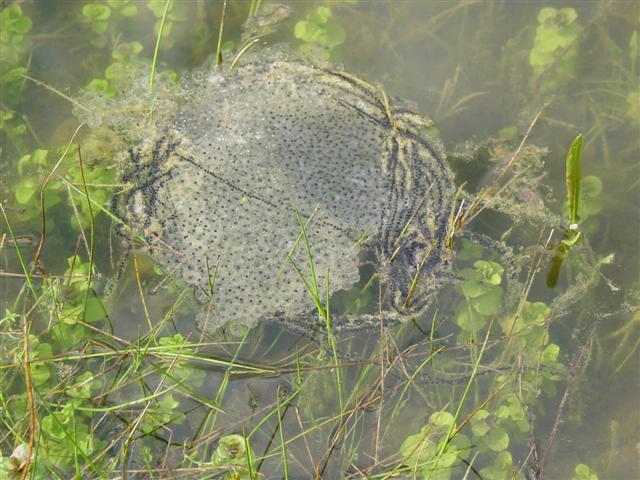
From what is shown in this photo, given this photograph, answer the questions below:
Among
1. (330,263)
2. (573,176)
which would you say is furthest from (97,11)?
(573,176)

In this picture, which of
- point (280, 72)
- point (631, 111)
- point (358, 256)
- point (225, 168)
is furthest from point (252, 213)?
point (631, 111)

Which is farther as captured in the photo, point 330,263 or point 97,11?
point 97,11

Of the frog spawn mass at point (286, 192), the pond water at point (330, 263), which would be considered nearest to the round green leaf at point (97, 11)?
the pond water at point (330, 263)

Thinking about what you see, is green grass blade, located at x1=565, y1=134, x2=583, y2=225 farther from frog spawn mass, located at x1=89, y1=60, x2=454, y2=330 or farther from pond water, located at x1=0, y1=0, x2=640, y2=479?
frog spawn mass, located at x1=89, y1=60, x2=454, y2=330

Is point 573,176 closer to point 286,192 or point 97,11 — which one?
point 286,192

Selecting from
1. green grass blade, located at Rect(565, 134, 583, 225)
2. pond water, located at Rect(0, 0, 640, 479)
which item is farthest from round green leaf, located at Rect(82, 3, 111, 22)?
green grass blade, located at Rect(565, 134, 583, 225)

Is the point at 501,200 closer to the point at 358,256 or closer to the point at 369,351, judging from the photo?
the point at 358,256
